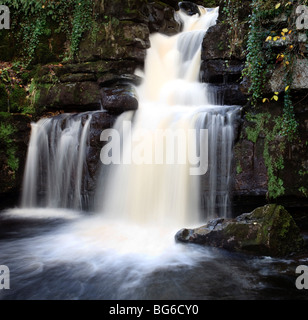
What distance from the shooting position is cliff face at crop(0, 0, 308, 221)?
543 centimetres

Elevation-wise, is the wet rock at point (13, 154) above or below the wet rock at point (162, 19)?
below

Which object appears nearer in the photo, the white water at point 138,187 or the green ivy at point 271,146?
the white water at point 138,187

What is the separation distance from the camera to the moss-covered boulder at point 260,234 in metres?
4.26

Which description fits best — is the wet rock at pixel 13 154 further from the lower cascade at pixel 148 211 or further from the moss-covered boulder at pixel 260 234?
the moss-covered boulder at pixel 260 234

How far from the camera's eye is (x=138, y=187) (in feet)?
21.4

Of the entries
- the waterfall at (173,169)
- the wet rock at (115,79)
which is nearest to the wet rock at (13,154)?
the wet rock at (115,79)

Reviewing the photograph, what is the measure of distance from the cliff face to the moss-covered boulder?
1.04 meters

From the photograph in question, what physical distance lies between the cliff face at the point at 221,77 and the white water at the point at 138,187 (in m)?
0.44

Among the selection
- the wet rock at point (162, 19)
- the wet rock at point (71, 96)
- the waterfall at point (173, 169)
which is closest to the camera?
the waterfall at point (173, 169)

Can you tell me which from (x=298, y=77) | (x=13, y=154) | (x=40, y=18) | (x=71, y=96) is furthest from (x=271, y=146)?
(x=40, y=18)

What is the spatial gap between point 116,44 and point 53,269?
7.26 m

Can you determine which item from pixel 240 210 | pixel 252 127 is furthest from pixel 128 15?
pixel 240 210

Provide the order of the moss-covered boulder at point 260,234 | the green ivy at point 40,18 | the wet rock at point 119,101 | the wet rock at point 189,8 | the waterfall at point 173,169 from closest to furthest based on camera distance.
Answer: the moss-covered boulder at point 260,234 → the waterfall at point 173,169 → the wet rock at point 119,101 → the green ivy at point 40,18 → the wet rock at point 189,8

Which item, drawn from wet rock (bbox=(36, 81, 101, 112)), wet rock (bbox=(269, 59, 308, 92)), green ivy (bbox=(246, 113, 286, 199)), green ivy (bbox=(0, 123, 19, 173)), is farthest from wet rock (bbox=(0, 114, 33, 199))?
wet rock (bbox=(269, 59, 308, 92))
